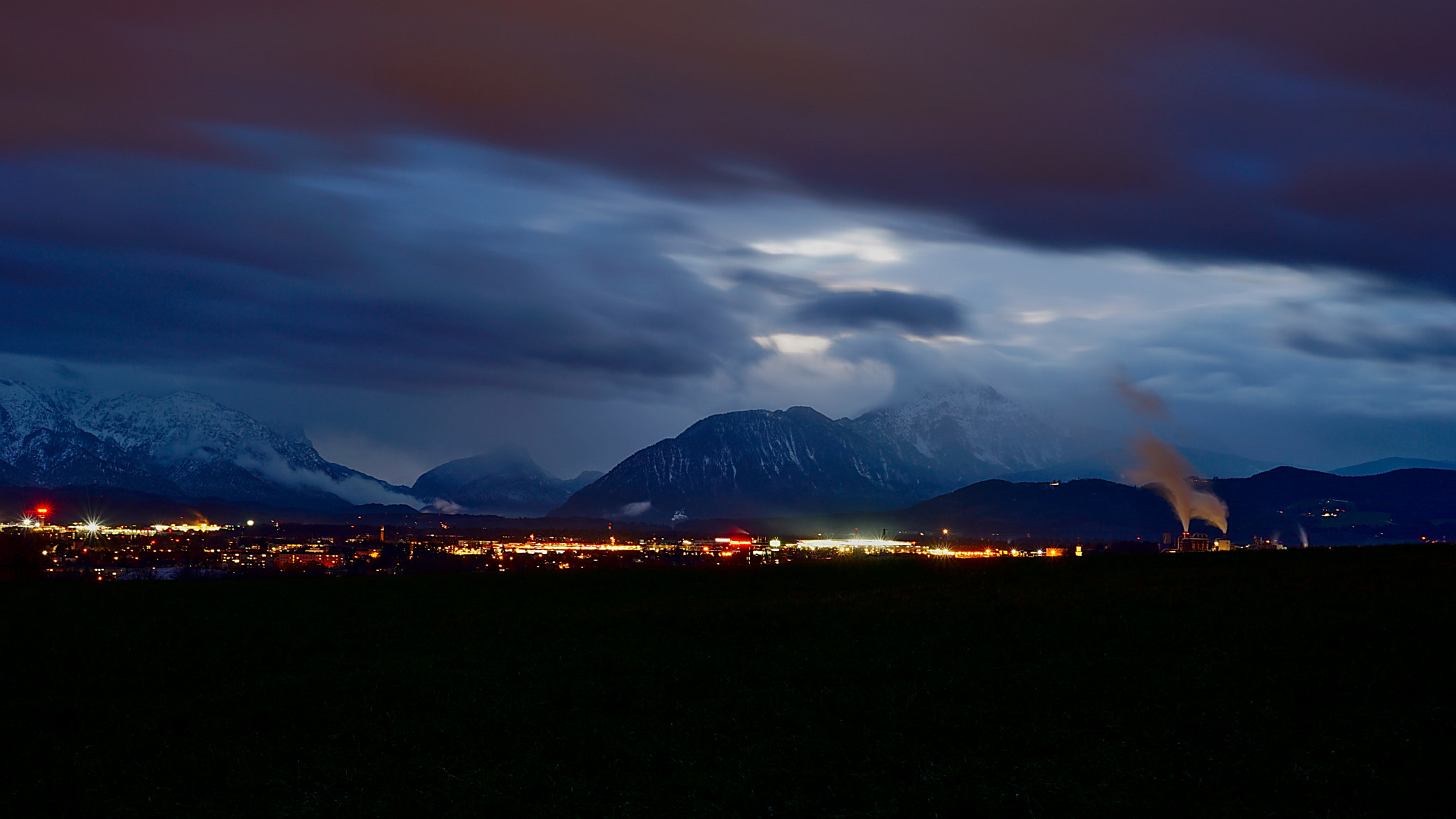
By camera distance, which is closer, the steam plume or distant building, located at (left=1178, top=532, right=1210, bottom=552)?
distant building, located at (left=1178, top=532, right=1210, bottom=552)

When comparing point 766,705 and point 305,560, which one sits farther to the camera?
point 305,560

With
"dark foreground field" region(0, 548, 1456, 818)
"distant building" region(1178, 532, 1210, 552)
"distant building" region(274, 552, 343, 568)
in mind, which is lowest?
"dark foreground field" region(0, 548, 1456, 818)

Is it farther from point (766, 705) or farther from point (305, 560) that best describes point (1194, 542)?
point (305, 560)

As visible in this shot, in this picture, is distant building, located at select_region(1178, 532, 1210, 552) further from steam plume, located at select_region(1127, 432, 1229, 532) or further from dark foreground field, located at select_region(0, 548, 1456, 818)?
dark foreground field, located at select_region(0, 548, 1456, 818)

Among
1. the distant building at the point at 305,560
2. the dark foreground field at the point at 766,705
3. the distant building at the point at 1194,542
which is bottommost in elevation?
the dark foreground field at the point at 766,705

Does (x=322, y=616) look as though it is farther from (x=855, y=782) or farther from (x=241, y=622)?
(x=855, y=782)

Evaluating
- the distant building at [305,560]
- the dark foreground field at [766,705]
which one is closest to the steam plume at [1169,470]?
the dark foreground field at [766,705]

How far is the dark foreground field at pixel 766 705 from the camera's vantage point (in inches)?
662

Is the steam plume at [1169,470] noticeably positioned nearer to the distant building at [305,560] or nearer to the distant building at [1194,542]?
the distant building at [1194,542]

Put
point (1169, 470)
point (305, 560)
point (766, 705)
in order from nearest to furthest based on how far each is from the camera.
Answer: point (766, 705) → point (1169, 470) → point (305, 560)

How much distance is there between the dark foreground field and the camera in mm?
16812

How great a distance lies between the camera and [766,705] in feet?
72.7

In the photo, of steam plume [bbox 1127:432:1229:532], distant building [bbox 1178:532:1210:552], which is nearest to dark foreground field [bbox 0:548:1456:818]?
distant building [bbox 1178:532:1210:552]

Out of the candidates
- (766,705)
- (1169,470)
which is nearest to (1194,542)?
(1169,470)
